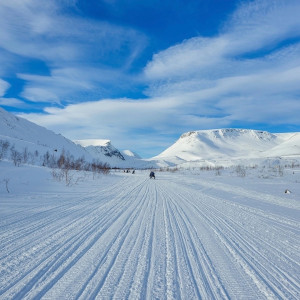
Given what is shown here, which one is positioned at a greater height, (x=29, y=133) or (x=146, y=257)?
(x=29, y=133)

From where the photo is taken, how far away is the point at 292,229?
518 cm

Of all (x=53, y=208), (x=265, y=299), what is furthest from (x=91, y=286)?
(x=53, y=208)

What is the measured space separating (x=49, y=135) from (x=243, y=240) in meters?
92.9

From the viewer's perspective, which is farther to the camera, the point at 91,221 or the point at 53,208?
the point at 53,208

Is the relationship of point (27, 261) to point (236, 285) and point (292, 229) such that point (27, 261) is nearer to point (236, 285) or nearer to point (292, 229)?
point (236, 285)

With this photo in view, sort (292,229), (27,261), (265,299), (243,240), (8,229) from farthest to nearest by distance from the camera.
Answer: (292,229), (8,229), (243,240), (27,261), (265,299)

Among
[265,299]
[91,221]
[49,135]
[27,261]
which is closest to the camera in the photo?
[265,299]

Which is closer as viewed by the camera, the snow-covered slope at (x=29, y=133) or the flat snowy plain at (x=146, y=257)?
the flat snowy plain at (x=146, y=257)

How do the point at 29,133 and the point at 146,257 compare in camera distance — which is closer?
the point at 146,257

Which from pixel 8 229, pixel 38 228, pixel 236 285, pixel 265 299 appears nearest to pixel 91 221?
pixel 38 228

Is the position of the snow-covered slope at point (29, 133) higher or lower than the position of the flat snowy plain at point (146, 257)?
higher

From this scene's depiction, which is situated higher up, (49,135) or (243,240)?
(49,135)

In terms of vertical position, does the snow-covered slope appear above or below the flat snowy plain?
above

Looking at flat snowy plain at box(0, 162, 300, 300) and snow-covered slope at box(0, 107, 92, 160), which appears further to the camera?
snow-covered slope at box(0, 107, 92, 160)
